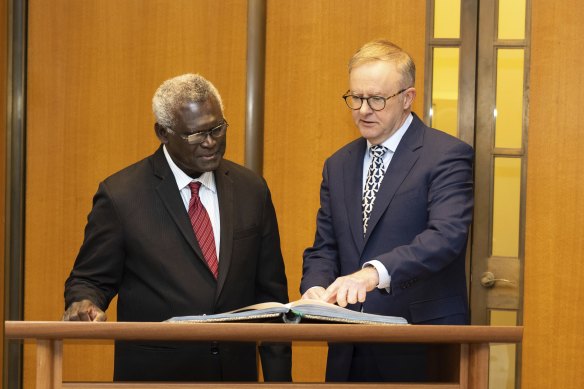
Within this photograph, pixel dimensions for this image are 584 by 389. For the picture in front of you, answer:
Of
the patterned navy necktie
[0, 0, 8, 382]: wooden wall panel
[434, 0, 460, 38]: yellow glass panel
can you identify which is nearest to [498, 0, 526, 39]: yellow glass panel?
[434, 0, 460, 38]: yellow glass panel

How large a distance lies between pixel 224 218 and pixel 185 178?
17 cm

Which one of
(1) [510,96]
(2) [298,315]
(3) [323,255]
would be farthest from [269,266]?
(1) [510,96]

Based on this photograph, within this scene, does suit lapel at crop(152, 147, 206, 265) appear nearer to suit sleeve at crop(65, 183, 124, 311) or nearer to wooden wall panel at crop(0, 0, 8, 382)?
suit sleeve at crop(65, 183, 124, 311)

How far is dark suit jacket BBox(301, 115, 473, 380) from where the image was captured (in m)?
2.68

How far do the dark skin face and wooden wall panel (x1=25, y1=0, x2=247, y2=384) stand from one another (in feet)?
5.19

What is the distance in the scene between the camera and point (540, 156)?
412 centimetres

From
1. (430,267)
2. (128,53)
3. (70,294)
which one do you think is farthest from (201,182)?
(128,53)

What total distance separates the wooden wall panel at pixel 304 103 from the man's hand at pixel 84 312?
191cm

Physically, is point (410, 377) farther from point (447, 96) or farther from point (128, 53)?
point (128, 53)

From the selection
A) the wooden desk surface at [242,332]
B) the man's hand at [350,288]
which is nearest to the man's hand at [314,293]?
the man's hand at [350,288]

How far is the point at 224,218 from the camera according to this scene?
2.77 m

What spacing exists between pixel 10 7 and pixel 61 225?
1.04 metres

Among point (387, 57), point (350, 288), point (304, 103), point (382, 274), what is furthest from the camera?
point (304, 103)

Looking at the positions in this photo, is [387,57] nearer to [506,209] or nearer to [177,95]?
[177,95]
